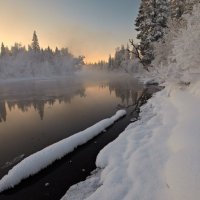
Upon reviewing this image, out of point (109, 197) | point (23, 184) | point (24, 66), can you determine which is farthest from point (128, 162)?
point (24, 66)

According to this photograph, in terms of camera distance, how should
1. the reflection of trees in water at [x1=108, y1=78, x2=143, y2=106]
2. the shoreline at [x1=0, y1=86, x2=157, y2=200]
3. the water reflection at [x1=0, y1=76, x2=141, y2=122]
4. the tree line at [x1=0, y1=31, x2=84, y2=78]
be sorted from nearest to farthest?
the shoreline at [x1=0, y1=86, x2=157, y2=200]
the water reflection at [x1=0, y1=76, x2=141, y2=122]
the reflection of trees in water at [x1=108, y1=78, x2=143, y2=106]
the tree line at [x1=0, y1=31, x2=84, y2=78]

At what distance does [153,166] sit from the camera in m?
7.00

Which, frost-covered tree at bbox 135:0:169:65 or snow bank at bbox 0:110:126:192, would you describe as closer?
snow bank at bbox 0:110:126:192

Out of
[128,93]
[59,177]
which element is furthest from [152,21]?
[59,177]

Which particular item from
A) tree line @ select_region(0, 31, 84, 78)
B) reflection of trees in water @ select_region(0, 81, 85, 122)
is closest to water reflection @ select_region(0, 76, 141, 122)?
reflection of trees in water @ select_region(0, 81, 85, 122)

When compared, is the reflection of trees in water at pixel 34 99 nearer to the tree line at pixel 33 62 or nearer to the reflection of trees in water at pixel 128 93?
the reflection of trees in water at pixel 128 93

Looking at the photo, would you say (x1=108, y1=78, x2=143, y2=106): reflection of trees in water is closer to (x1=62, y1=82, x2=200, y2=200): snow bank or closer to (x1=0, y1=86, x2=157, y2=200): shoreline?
(x1=0, y1=86, x2=157, y2=200): shoreline

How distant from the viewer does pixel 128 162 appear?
7.93 metres

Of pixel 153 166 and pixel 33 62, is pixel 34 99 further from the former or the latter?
pixel 33 62

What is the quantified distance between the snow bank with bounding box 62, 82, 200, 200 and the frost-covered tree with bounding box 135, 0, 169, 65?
24459 mm

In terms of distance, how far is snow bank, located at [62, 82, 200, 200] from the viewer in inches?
211

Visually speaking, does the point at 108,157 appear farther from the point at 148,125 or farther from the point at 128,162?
the point at 148,125

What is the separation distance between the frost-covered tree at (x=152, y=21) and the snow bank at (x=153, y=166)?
24459mm

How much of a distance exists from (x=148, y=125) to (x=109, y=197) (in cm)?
623
